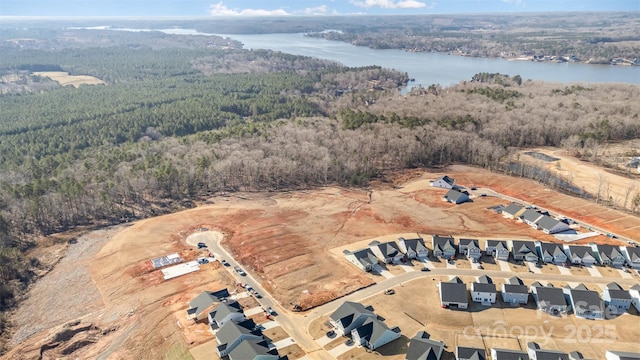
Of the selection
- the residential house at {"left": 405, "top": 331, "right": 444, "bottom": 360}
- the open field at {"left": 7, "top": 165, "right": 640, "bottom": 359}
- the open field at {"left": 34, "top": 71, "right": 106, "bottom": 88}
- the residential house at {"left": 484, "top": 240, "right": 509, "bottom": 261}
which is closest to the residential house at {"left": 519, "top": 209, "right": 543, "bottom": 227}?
the open field at {"left": 7, "top": 165, "right": 640, "bottom": 359}

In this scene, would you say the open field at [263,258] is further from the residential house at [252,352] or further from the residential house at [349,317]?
the residential house at [349,317]

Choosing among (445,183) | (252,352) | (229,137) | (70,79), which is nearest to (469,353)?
(252,352)

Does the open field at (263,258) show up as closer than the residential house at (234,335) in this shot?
No

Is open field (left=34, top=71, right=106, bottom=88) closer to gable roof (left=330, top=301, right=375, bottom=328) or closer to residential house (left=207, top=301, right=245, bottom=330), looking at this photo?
residential house (left=207, top=301, right=245, bottom=330)

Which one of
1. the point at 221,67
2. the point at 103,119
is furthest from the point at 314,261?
the point at 221,67

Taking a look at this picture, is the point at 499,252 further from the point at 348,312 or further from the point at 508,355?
the point at 348,312

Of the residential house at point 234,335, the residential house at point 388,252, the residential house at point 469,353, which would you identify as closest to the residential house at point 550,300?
the residential house at point 469,353
